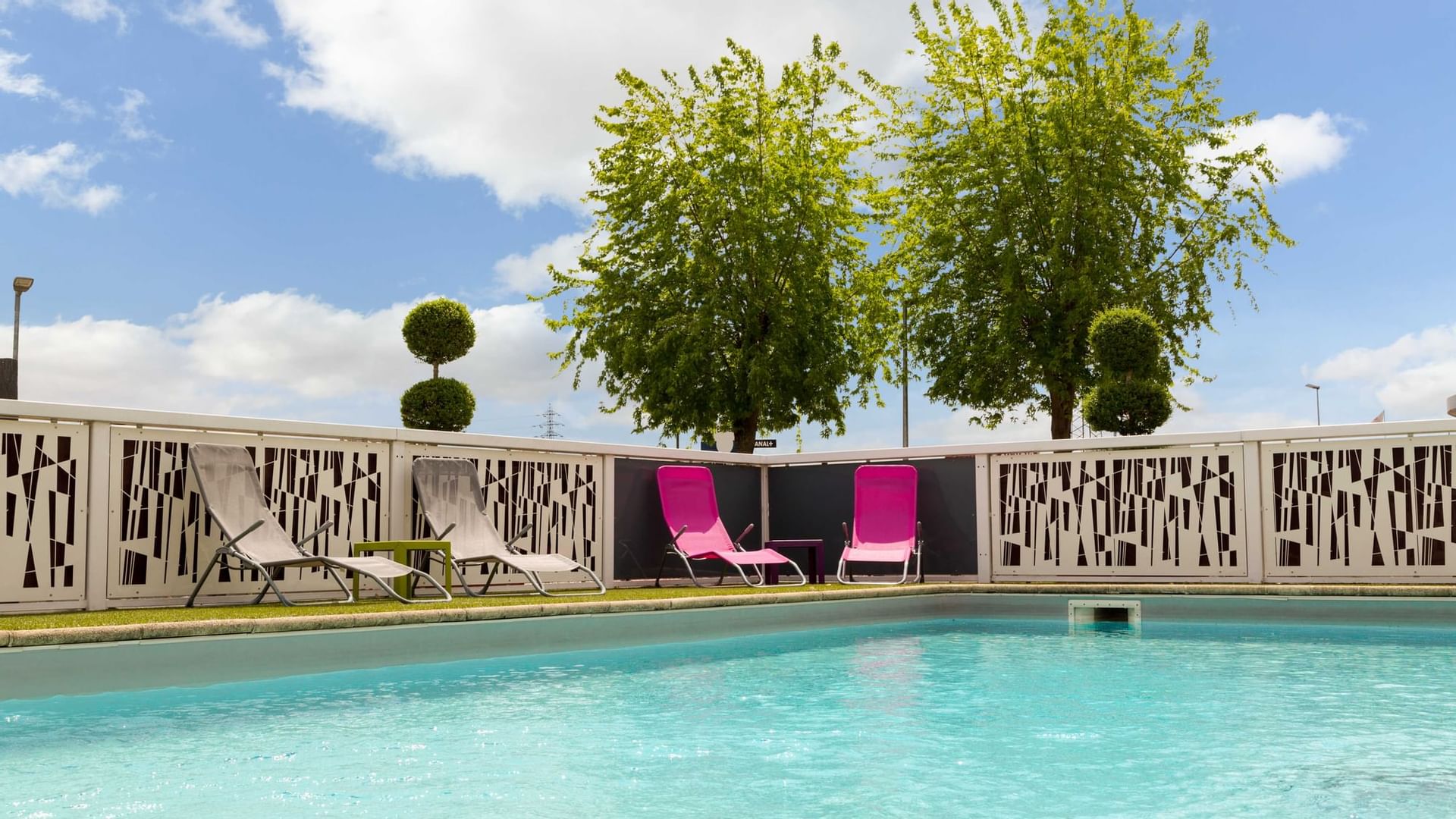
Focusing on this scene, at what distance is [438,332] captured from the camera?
40.8 ft

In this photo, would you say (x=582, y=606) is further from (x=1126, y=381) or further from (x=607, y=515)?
(x=1126, y=381)

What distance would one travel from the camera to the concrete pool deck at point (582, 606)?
579 centimetres

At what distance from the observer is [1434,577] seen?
1016 centimetres

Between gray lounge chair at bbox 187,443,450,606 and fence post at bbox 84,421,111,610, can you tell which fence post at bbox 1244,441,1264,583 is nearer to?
gray lounge chair at bbox 187,443,450,606

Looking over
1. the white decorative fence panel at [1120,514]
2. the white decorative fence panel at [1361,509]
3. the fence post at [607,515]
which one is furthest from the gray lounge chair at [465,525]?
the white decorative fence panel at [1361,509]

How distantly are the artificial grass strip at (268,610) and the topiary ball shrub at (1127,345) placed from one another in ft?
17.7

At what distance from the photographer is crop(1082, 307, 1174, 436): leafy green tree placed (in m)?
12.2

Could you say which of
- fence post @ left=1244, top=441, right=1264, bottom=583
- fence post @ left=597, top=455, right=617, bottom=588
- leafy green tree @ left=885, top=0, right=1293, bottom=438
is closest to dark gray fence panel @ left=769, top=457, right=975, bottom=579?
fence post @ left=597, top=455, right=617, bottom=588

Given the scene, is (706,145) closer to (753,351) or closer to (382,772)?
(753,351)

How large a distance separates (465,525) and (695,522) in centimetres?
274

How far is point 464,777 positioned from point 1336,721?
371cm

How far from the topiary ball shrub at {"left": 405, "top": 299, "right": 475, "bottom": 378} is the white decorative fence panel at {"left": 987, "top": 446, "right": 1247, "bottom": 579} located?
228 inches

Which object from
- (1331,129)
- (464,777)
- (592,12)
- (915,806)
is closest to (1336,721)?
(915,806)

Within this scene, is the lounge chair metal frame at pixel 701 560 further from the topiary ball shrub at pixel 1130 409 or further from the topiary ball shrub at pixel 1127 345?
the topiary ball shrub at pixel 1127 345
